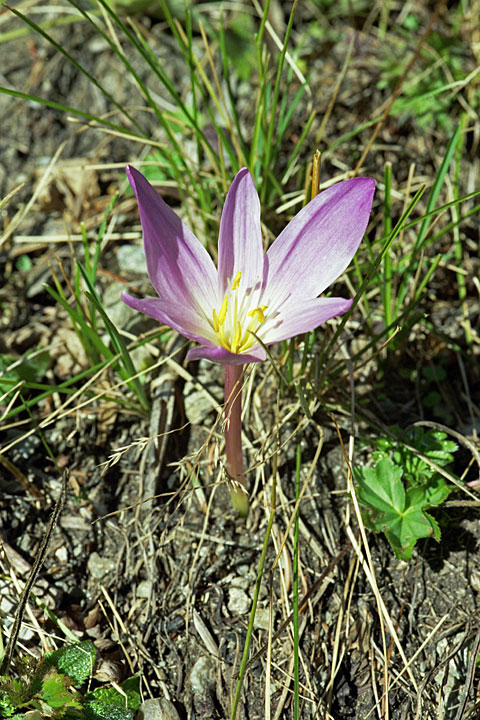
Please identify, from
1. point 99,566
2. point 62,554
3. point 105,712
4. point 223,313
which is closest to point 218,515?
point 99,566

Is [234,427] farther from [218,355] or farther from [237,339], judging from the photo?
[218,355]

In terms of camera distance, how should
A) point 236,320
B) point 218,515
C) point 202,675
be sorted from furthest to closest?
point 218,515, point 202,675, point 236,320

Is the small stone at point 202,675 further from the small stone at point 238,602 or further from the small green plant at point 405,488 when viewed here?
the small green plant at point 405,488

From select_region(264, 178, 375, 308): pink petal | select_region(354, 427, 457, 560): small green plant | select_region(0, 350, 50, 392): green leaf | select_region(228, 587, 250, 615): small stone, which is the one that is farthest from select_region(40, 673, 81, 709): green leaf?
select_region(264, 178, 375, 308): pink petal

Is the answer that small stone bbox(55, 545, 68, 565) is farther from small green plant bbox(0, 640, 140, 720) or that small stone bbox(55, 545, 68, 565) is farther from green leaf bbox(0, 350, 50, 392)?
green leaf bbox(0, 350, 50, 392)

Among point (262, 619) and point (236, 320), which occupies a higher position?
point (236, 320)

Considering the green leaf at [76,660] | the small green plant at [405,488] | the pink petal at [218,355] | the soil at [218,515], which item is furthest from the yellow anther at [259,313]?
the green leaf at [76,660]
